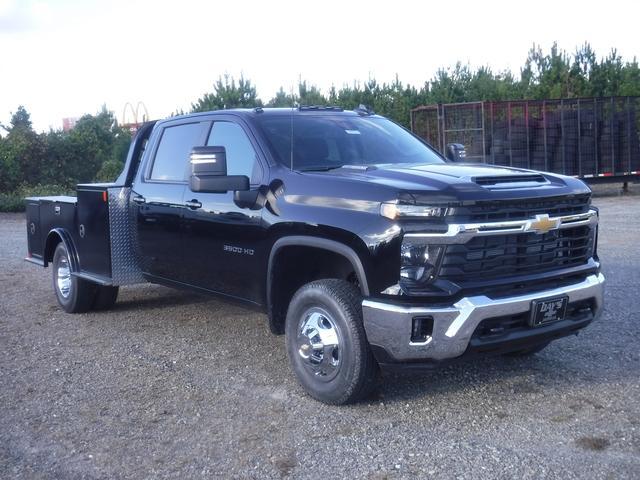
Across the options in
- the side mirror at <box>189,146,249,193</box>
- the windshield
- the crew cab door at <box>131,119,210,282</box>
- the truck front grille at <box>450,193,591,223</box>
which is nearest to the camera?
the truck front grille at <box>450,193,591,223</box>

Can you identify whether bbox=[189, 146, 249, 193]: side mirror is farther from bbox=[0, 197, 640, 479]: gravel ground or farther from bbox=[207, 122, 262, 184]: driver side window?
bbox=[0, 197, 640, 479]: gravel ground

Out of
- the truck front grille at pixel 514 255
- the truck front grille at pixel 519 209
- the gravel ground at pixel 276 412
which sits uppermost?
the truck front grille at pixel 519 209

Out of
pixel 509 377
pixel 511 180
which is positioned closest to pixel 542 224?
pixel 511 180

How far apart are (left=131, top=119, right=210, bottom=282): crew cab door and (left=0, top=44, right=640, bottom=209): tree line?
1620 centimetres

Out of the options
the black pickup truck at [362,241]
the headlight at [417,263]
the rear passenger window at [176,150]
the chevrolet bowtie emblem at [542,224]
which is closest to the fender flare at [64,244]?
the black pickup truck at [362,241]

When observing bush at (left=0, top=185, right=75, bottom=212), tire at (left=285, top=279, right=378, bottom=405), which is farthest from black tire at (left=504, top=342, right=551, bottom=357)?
bush at (left=0, top=185, right=75, bottom=212)

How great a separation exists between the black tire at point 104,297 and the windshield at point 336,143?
3.12m

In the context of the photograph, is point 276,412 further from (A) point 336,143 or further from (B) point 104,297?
(B) point 104,297

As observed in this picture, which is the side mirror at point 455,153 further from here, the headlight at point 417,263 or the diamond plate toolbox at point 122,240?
the diamond plate toolbox at point 122,240

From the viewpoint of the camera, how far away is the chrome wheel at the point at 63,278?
27.3ft

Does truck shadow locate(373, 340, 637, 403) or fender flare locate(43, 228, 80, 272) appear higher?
fender flare locate(43, 228, 80, 272)

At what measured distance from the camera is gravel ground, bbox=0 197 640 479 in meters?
4.17

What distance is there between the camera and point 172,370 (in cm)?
602

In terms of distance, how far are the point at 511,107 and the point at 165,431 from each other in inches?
690
